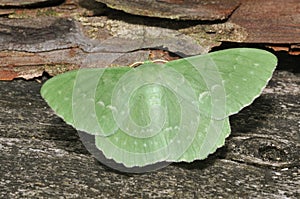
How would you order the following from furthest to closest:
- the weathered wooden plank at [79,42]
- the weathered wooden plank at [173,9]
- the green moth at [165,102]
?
1. the weathered wooden plank at [79,42]
2. the weathered wooden plank at [173,9]
3. the green moth at [165,102]

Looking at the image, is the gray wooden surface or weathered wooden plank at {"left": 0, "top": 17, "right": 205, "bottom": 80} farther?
weathered wooden plank at {"left": 0, "top": 17, "right": 205, "bottom": 80}

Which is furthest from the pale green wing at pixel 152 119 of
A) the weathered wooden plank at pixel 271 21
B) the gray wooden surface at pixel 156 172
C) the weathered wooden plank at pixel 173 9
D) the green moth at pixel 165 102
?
the weathered wooden plank at pixel 271 21

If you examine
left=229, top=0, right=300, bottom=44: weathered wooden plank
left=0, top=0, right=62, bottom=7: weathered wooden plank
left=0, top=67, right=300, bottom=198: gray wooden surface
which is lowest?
left=0, top=67, right=300, bottom=198: gray wooden surface

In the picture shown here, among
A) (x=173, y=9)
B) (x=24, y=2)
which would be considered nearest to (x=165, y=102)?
(x=173, y=9)

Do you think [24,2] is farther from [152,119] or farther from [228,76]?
[228,76]

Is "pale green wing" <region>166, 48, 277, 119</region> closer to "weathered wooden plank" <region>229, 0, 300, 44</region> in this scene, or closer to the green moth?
the green moth

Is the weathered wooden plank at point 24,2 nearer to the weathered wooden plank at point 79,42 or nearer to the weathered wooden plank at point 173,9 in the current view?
the weathered wooden plank at point 79,42

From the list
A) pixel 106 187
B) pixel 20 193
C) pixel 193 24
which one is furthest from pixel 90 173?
pixel 193 24

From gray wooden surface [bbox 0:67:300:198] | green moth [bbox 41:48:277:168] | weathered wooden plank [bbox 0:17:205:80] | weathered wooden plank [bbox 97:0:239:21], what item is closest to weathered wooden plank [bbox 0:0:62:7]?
weathered wooden plank [bbox 0:17:205:80]

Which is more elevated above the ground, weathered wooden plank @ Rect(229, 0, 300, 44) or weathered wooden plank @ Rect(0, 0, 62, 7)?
weathered wooden plank @ Rect(229, 0, 300, 44)
